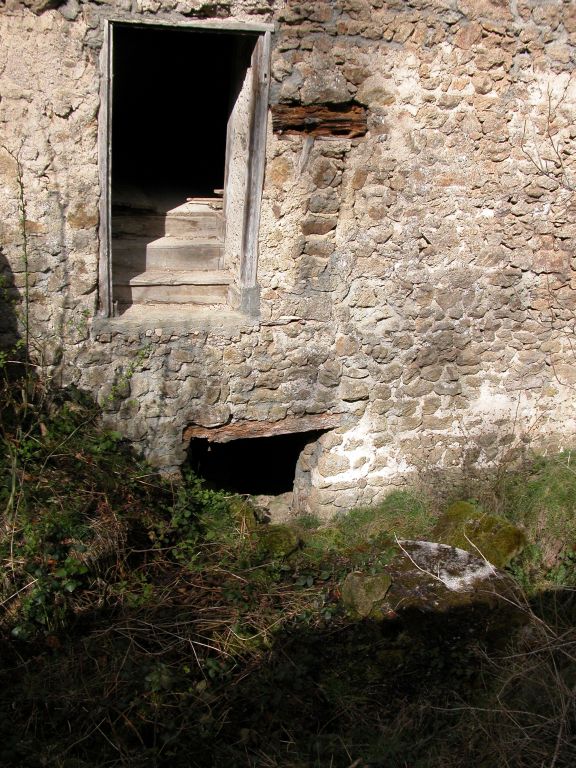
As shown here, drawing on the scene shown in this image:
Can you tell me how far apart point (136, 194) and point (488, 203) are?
2.60 meters

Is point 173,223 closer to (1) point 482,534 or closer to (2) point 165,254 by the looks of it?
(2) point 165,254

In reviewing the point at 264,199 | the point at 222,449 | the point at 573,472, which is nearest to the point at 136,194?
the point at 264,199

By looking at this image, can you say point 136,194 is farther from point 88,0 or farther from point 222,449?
point 222,449

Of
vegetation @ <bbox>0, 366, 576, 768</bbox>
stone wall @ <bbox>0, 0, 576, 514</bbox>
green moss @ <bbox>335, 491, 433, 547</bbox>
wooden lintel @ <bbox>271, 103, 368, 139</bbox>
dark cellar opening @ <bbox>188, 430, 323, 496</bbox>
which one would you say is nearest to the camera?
vegetation @ <bbox>0, 366, 576, 768</bbox>

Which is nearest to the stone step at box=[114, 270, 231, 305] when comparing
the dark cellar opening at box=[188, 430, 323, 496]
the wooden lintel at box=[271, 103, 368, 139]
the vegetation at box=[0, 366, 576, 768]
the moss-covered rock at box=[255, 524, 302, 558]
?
the vegetation at box=[0, 366, 576, 768]

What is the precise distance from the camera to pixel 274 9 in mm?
4242

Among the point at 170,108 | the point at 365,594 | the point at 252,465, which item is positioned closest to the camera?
the point at 365,594

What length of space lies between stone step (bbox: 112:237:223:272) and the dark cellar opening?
1.85 m

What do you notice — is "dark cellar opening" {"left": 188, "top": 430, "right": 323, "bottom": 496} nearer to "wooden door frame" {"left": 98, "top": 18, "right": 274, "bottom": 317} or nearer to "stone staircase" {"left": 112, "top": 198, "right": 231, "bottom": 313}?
"stone staircase" {"left": 112, "top": 198, "right": 231, "bottom": 313}

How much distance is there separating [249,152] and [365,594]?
2703 millimetres

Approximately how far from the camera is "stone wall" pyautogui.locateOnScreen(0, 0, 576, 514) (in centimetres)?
423

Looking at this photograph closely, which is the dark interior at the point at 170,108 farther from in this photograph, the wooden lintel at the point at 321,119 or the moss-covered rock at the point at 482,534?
the moss-covered rock at the point at 482,534

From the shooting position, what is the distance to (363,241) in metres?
4.84

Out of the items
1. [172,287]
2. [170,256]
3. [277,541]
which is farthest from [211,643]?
[170,256]
